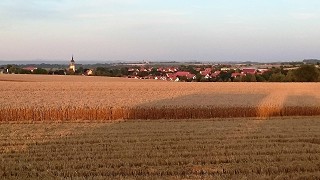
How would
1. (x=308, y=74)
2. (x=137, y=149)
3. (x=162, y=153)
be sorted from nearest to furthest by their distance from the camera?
1. (x=162, y=153)
2. (x=137, y=149)
3. (x=308, y=74)

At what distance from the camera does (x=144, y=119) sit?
23.8 metres

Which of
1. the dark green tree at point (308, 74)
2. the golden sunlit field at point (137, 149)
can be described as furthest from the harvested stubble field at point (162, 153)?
the dark green tree at point (308, 74)

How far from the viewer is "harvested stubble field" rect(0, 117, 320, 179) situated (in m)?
10.3

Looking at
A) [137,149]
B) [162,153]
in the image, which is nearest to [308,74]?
[137,149]

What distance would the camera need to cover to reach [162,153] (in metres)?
12.5

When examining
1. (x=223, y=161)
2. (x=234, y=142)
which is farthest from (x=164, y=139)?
(x=223, y=161)

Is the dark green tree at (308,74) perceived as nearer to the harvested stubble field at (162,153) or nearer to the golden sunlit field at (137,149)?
the golden sunlit field at (137,149)

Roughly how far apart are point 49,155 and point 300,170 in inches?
261

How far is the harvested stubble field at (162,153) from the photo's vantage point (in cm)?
1030

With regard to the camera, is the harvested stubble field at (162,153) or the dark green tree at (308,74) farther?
the dark green tree at (308,74)

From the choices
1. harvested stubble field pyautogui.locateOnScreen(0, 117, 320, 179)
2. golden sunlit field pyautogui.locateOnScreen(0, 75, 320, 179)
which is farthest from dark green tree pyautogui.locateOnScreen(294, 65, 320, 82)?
harvested stubble field pyautogui.locateOnScreen(0, 117, 320, 179)

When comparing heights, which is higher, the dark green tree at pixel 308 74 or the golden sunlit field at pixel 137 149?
the golden sunlit field at pixel 137 149

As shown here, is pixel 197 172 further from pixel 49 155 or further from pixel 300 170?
pixel 49 155

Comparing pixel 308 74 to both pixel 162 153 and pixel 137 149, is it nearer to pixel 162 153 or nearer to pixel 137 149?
pixel 137 149
